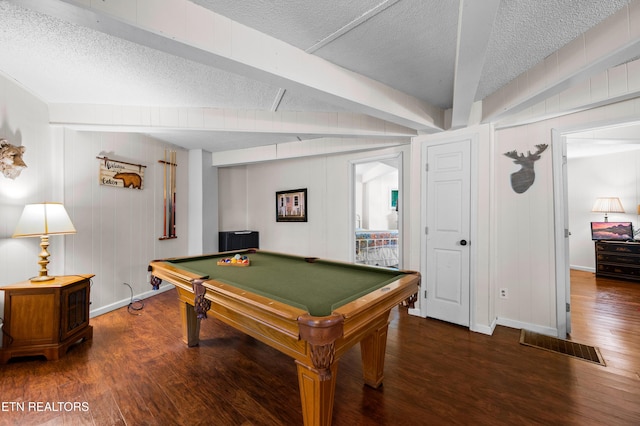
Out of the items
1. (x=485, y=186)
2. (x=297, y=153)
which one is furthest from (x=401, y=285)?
(x=297, y=153)

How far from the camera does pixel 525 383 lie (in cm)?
191

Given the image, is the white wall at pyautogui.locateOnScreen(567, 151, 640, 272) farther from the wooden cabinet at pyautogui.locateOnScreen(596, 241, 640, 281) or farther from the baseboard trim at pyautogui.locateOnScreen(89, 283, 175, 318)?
the baseboard trim at pyautogui.locateOnScreen(89, 283, 175, 318)

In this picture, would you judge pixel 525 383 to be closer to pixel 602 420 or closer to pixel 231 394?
pixel 602 420

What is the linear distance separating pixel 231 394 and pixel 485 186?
295 centimetres

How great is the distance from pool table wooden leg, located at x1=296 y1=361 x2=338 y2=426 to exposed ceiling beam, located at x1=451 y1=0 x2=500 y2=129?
1.72 metres

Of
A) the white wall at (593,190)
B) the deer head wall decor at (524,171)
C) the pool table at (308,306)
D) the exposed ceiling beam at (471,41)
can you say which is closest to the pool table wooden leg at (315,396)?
the pool table at (308,306)

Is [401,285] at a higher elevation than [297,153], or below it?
below

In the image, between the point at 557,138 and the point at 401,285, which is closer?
the point at 401,285

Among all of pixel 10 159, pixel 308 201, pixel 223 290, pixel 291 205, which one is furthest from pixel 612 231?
pixel 10 159

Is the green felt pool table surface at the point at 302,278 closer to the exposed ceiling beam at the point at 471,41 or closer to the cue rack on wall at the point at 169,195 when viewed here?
the exposed ceiling beam at the point at 471,41

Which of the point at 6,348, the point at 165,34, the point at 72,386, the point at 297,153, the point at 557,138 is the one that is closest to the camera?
the point at 165,34

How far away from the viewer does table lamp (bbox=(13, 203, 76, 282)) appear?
7.30 ft

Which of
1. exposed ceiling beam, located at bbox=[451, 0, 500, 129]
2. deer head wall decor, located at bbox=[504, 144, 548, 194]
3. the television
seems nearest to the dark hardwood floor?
deer head wall decor, located at bbox=[504, 144, 548, 194]

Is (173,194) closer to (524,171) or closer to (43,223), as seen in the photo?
(43,223)
